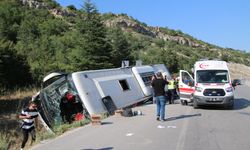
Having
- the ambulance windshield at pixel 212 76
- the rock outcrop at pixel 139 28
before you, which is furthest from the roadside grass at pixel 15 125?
the rock outcrop at pixel 139 28

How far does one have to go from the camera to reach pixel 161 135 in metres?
12.3

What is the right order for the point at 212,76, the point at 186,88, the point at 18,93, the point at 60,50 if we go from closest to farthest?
the point at 212,76, the point at 186,88, the point at 18,93, the point at 60,50

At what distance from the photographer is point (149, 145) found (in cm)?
1073

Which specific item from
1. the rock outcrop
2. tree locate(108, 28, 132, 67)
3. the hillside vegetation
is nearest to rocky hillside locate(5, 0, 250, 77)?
the rock outcrop

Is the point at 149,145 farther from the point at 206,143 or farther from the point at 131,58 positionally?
the point at 131,58

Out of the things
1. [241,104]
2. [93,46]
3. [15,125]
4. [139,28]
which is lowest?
[15,125]

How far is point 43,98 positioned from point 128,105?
5809 millimetres

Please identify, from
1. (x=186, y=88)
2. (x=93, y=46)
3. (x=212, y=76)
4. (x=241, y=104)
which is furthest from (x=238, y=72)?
(x=212, y=76)

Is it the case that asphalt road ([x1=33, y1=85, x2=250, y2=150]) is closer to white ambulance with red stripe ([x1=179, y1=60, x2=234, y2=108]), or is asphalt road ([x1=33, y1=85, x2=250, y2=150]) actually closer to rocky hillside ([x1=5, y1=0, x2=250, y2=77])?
white ambulance with red stripe ([x1=179, y1=60, x2=234, y2=108])

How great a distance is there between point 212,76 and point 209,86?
115cm

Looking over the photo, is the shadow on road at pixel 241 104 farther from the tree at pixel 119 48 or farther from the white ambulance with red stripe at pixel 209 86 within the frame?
the tree at pixel 119 48

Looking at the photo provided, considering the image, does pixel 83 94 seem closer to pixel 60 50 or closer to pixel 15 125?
pixel 15 125

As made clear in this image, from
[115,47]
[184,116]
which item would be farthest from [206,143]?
[115,47]

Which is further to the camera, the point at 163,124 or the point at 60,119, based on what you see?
the point at 60,119
